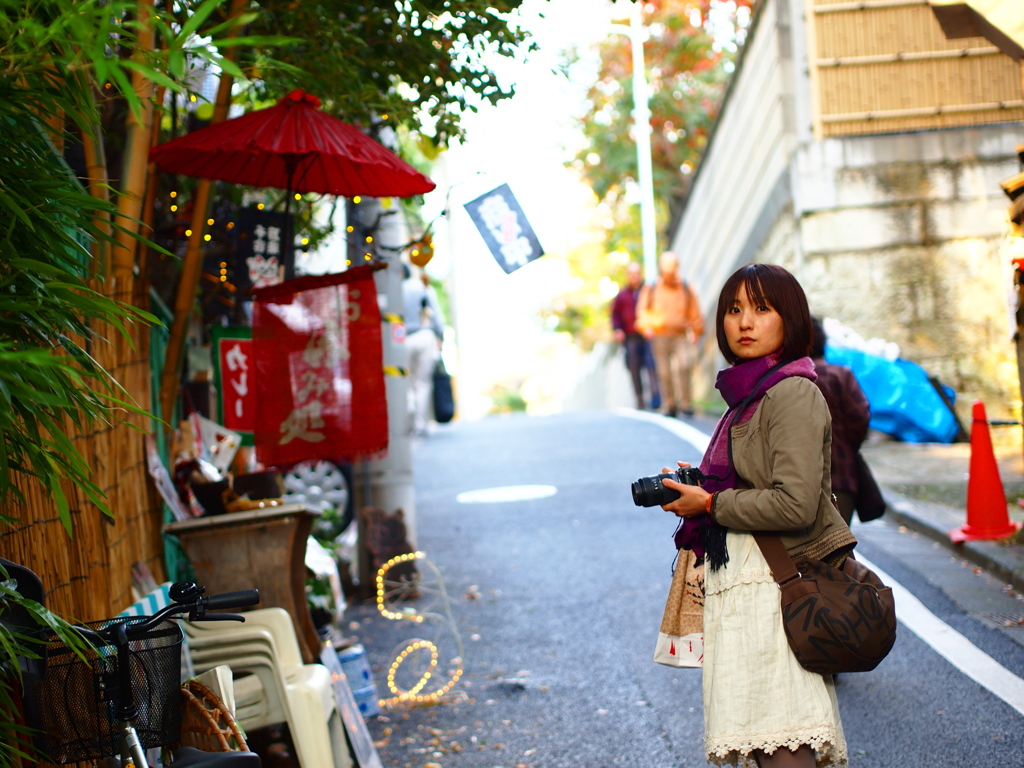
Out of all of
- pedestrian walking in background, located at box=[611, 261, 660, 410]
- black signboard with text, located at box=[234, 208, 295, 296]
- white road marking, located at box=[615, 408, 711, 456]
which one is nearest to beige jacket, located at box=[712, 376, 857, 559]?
black signboard with text, located at box=[234, 208, 295, 296]

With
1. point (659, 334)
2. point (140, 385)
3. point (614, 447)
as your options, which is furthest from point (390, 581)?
point (659, 334)

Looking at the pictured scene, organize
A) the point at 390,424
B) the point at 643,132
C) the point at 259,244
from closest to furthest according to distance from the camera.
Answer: the point at 259,244 → the point at 390,424 → the point at 643,132

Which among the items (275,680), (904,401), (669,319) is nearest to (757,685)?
(275,680)

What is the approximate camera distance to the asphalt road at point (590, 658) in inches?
178

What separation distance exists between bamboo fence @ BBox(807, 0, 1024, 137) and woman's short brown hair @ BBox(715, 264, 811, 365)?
10906 mm

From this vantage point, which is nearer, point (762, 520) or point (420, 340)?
point (762, 520)

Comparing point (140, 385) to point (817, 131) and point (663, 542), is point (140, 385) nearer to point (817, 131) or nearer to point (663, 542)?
point (663, 542)

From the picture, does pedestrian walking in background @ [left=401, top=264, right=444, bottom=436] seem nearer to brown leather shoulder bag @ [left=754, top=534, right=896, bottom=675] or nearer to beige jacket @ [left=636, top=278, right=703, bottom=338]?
beige jacket @ [left=636, top=278, right=703, bottom=338]

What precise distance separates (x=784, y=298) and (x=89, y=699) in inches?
87.2

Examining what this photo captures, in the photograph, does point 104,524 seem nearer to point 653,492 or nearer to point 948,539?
point 653,492

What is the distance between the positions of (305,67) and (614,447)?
27.5 feet

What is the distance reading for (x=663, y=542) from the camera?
8.29 meters

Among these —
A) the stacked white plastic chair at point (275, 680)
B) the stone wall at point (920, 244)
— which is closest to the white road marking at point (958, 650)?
the stacked white plastic chair at point (275, 680)

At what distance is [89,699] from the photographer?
2.70 metres
